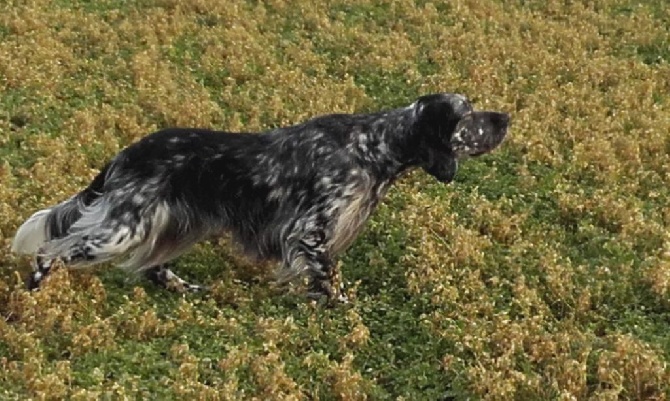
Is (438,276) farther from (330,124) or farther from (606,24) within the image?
(606,24)

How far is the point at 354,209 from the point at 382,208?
1.78 metres

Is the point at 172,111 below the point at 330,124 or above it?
below

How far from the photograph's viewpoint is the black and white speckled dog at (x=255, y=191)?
8117 mm

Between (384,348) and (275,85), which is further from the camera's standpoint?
(275,85)

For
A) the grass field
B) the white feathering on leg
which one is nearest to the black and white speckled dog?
the white feathering on leg

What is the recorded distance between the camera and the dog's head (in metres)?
8.36

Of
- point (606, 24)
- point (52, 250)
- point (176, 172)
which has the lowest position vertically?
point (606, 24)

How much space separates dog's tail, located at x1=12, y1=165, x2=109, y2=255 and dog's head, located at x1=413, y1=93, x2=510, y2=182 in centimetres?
268

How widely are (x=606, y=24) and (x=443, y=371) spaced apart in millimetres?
11290

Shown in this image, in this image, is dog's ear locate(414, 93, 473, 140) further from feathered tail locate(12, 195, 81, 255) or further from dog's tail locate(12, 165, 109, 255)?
feathered tail locate(12, 195, 81, 255)

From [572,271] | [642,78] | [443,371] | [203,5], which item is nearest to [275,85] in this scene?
[203,5]

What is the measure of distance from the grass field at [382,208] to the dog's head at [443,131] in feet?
2.84

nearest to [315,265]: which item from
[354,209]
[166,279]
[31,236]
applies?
[354,209]

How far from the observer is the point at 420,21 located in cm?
1684
